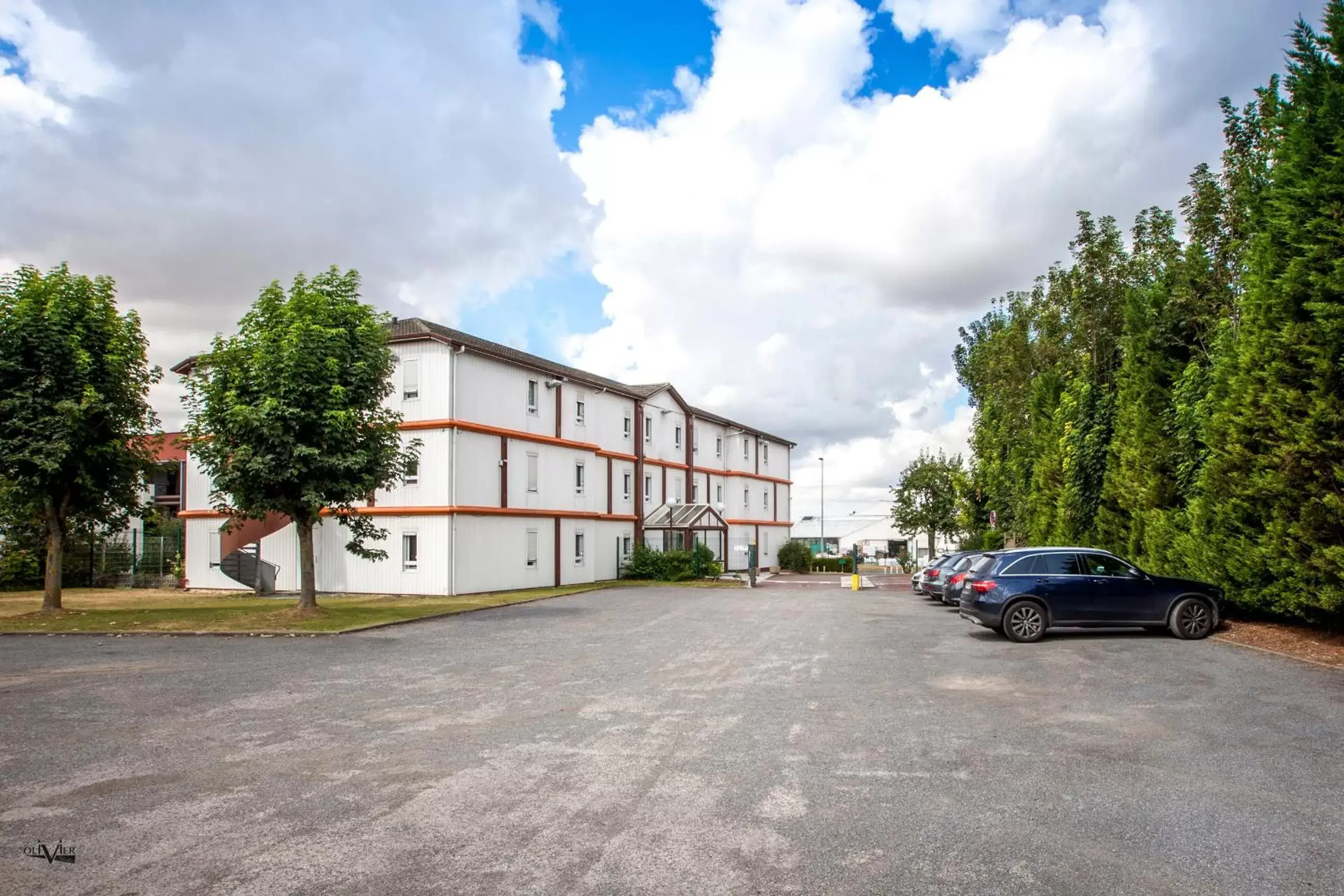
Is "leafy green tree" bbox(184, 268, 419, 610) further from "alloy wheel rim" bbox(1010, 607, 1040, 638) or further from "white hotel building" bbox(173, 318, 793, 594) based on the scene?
"alloy wheel rim" bbox(1010, 607, 1040, 638)

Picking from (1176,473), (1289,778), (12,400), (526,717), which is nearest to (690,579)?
(1176,473)

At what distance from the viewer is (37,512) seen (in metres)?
23.7

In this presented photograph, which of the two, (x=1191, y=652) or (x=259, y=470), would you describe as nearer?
(x=1191, y=652)

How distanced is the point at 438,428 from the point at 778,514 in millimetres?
38307

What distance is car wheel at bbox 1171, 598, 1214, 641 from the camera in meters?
16.0

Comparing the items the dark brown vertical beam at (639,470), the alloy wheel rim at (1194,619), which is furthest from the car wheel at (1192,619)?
the dark brown vertical beam at (639,470)

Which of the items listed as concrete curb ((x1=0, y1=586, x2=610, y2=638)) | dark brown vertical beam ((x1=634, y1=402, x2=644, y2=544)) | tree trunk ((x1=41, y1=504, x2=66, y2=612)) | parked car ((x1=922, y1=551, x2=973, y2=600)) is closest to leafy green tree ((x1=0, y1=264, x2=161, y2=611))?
tree trunk ((x1=41, y1=504, x2=66, y2=612))

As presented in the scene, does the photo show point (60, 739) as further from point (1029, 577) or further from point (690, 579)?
point (690, 579)

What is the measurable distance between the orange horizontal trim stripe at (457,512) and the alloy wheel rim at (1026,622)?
15.9 metres

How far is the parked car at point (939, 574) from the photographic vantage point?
27594 millimetres

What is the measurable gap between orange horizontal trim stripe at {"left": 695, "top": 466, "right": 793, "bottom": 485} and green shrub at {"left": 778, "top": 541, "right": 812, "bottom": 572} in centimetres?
493

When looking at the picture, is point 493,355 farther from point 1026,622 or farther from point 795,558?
point 795,558

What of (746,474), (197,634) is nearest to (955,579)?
(197,634)

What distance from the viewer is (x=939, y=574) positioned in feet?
93.9
